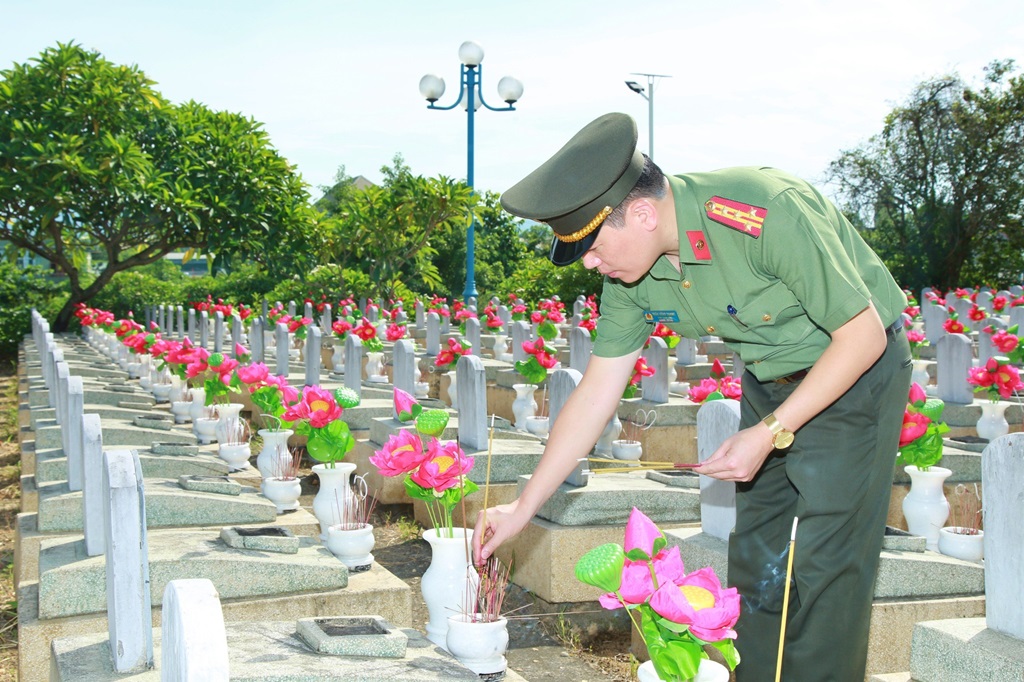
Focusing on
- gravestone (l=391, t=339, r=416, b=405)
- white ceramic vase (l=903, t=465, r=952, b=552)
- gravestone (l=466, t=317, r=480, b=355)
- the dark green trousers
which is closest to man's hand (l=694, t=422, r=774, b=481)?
the dark green trousers

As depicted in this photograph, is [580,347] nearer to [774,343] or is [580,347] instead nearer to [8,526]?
[8,526]

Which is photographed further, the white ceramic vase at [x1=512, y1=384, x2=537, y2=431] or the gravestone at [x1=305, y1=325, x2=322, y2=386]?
the gravestone at [x1=305, y1=325, x2=322, y2=386]

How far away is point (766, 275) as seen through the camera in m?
2.41

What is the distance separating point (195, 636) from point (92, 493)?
2491 millimetres

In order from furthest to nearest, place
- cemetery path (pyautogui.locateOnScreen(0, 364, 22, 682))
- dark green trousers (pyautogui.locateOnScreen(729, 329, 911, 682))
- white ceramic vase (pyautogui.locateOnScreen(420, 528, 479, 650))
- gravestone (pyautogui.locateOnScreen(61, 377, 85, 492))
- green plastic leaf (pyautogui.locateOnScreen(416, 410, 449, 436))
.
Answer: gravestone (pyautogui.locateOnScreen(61, 377, 85, 492)), cemetery path (pyautogui.locateOnScreen(0, 364, 22, 682)), green plastic leaf (pyautogui.locateOnScreen(416, 410, 449, 436)), white ceramic vase (pyautogui.locateOnScreen(420, 528, 479, 650)), dark green trousers (pyautogui.locateOnScreen(729, 329, 911, 682))

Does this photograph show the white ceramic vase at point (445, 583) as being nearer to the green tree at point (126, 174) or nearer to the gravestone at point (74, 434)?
the gravestone at point (74, 434)

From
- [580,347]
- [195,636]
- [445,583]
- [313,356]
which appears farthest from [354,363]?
[195,636]

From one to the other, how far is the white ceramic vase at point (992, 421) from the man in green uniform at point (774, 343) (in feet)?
18.1

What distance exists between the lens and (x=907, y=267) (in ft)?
89.7

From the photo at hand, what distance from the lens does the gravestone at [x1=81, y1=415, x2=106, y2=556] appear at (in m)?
3.95

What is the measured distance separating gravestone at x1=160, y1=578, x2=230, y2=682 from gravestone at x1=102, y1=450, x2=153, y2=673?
93 cm

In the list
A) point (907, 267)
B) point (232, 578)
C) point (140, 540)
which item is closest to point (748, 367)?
point (140, 540)

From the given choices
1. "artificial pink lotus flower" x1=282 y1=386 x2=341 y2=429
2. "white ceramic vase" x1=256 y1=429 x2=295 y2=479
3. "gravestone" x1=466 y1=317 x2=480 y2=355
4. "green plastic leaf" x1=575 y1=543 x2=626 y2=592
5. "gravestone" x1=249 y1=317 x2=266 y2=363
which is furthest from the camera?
"gravestone" x1=249 y1=317 x2=266 y2=363

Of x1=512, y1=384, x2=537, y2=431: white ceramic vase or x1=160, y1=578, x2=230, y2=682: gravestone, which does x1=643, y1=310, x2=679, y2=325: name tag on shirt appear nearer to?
x1=160, y1=578, x2=230, y2=682: gravestone
